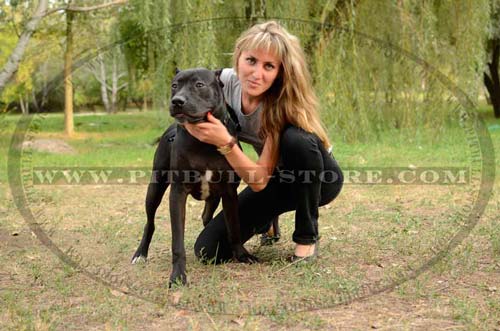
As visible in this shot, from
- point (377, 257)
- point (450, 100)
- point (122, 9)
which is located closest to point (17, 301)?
point (377, 257)

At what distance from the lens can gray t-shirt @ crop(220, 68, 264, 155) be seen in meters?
3.26

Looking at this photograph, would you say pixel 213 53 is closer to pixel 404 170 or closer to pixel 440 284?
pixel 404 170

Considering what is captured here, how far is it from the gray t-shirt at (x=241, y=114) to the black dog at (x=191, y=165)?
0.72 ft

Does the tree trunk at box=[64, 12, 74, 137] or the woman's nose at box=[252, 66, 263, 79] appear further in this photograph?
the tree trunk at box=[64, 12, 74, 137]

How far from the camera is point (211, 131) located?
2.75m

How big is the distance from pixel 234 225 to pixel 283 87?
79cm

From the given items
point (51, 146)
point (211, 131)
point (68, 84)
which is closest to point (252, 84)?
point (211, 131)

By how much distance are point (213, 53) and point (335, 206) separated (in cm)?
219

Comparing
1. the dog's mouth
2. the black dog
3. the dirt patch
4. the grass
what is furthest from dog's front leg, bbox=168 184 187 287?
the dirt patch

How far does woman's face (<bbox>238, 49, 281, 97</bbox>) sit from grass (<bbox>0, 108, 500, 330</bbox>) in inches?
38.4

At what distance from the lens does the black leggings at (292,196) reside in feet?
10.4

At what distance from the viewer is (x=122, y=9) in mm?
10133

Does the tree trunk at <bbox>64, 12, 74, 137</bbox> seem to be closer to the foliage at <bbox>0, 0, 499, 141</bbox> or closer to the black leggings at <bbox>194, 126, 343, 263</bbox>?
the foliage at <bbox>0, 0, 499, 141</bbox>

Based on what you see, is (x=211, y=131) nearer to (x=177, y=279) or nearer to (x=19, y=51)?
(x=177, y=279)
